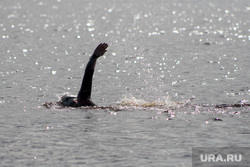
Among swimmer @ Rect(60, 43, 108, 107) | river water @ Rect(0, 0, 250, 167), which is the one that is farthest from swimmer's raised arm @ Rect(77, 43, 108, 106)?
river water @ Rect(0, 0, 250, 167)

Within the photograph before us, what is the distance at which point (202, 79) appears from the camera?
34.1m

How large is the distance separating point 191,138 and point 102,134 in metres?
3.25

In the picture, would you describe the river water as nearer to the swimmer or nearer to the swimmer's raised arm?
the swimmer

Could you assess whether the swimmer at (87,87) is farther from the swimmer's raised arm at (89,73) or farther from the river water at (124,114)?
the river water at (124,114)

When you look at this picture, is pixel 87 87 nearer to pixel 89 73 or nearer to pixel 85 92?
pixel 85 92

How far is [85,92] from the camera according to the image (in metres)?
21.9

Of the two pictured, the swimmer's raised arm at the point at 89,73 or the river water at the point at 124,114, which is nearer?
the river water at the point at 124,114

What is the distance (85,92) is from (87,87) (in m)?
0.37

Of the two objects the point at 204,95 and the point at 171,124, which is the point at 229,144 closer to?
the point at 171,124

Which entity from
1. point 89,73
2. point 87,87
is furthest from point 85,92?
point 89,73

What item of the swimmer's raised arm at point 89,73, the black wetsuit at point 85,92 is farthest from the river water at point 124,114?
the swimmer's raised arm at point 89,73

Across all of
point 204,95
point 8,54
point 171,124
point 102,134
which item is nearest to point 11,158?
point 102,134

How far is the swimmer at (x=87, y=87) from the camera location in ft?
70.0

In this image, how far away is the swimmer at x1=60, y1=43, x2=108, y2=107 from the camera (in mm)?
21344
